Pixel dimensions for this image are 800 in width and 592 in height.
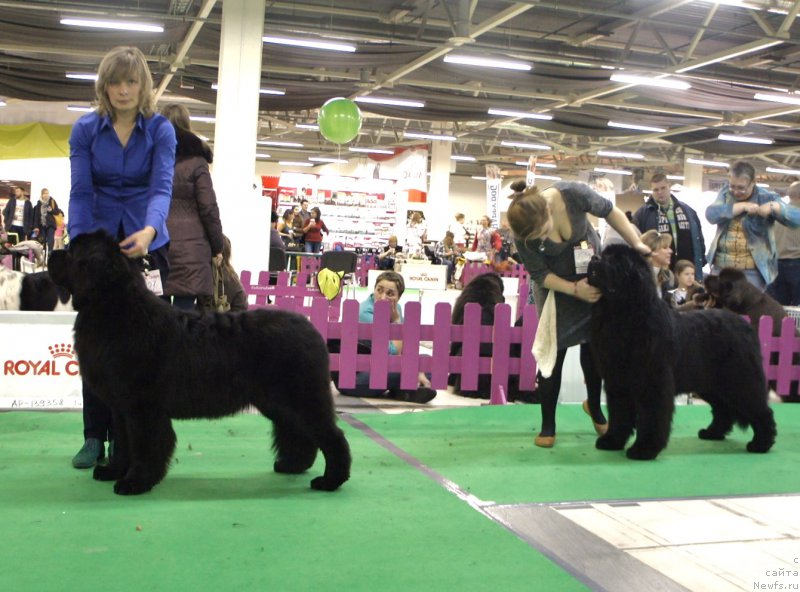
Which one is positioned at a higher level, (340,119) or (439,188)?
(439,188)

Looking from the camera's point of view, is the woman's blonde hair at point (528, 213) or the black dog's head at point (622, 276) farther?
the woman's blonde hair at point (528, 213)

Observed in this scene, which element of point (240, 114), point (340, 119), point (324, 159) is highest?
point (324, 159)

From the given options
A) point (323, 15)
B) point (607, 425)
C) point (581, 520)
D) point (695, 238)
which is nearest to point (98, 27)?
point (323, 15)

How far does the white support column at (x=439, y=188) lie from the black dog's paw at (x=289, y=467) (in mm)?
24116

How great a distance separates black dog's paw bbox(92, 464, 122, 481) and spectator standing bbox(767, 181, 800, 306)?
5.59 metres

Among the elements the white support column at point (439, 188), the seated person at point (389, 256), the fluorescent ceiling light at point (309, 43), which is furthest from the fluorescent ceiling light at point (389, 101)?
the white support column at point (439, 188)

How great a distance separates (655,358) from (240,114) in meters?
9.23

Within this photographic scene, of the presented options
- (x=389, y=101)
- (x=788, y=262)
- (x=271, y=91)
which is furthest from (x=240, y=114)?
(x=788, y=262)

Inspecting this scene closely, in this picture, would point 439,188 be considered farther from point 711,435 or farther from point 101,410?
point 101,410

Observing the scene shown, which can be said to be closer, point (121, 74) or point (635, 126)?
point (121, 74)

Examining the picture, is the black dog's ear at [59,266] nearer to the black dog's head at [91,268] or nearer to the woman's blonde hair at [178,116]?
the black dog's head at [91,268]

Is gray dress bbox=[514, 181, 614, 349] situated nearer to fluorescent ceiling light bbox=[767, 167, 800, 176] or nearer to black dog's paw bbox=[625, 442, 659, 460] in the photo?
black dog's paw bbox=[625, 442, 659, 460]

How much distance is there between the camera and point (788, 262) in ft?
22.5

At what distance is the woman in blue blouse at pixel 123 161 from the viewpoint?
3117 mm
